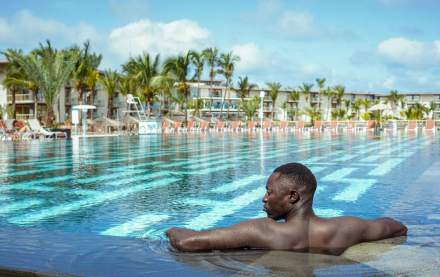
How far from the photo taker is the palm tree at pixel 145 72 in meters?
48.3

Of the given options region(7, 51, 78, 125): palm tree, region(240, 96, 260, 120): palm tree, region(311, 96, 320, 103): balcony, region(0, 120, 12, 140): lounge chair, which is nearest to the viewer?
region(0, 120, 12, 140): lounge chair

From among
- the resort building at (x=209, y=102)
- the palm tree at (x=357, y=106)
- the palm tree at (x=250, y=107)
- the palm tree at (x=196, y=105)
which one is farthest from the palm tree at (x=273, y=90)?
the palm tree at (x=357, y=106)

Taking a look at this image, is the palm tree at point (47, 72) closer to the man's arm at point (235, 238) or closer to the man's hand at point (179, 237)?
the man's hand at point (179, 237)

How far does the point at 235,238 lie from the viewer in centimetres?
309

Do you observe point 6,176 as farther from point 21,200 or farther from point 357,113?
point 357,113

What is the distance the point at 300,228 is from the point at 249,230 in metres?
0.29

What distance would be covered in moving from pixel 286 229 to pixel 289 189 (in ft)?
0.81

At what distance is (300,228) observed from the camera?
121 inches

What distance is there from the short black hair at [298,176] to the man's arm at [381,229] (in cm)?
55

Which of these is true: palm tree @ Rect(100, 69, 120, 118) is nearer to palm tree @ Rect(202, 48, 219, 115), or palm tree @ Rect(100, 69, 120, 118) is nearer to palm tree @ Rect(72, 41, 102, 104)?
palm tree @ Rect(72, 41, 102, 104)

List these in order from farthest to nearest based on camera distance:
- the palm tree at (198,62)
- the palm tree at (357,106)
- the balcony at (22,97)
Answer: the palm tree at (357,106), the palm tree at (198,62), the balcony at (22,97)

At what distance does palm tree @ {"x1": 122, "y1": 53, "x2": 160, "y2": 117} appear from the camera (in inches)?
1901

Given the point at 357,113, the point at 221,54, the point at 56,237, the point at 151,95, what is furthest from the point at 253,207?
the point at 357,113

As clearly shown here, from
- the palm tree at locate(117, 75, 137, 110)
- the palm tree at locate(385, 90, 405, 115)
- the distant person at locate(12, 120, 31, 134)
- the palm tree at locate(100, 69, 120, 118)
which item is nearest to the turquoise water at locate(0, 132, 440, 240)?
the distant person at locate(12, 120, 31, 134)
